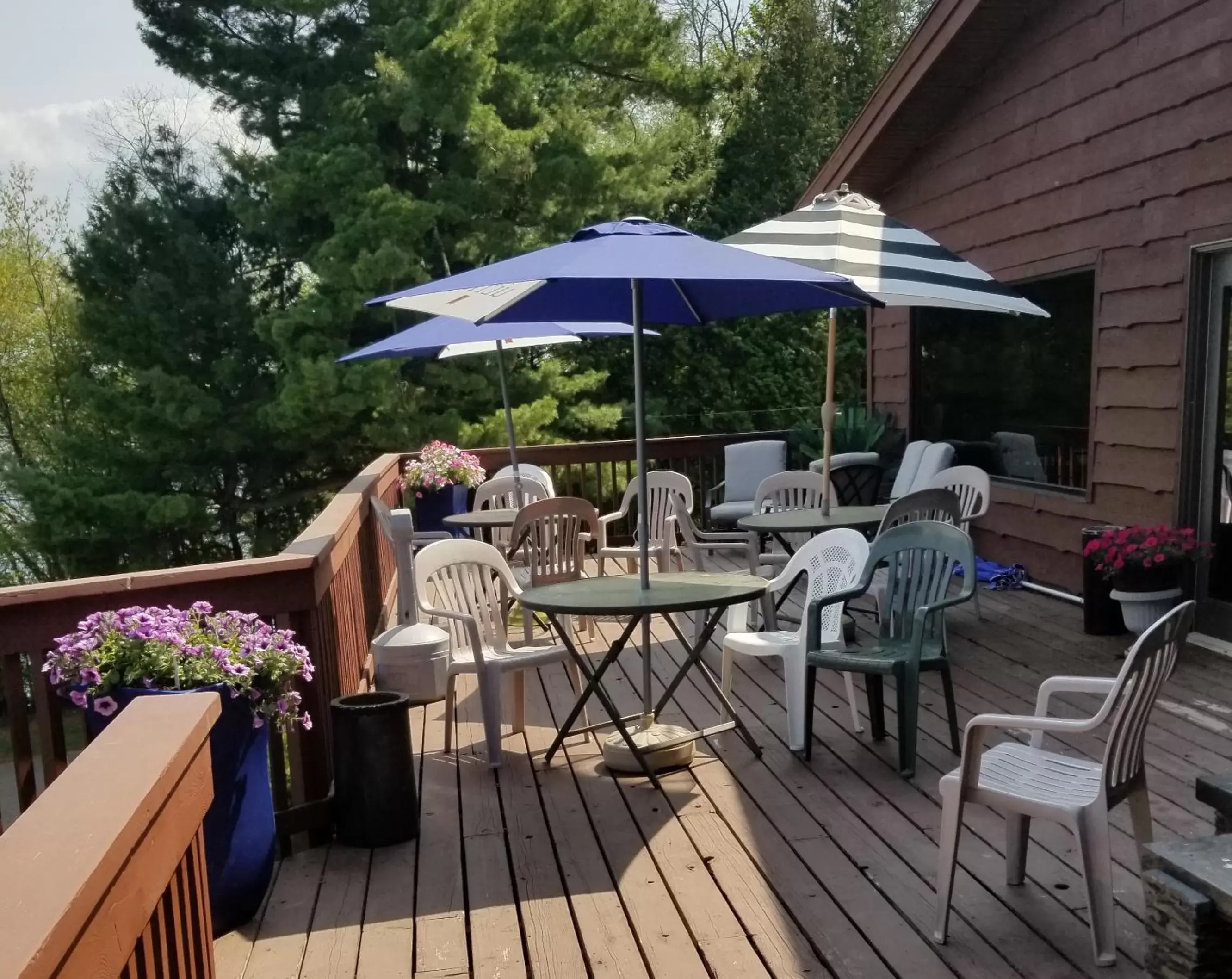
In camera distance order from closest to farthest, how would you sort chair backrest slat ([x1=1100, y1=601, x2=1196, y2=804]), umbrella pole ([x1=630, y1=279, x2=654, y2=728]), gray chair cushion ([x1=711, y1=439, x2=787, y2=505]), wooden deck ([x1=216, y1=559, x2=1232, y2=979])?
chair backrest slat ([x1=1100, y1=601, x2=1196, y2=804]) → wooden deck ([x1=216, y1=559, x2=1232, y2=979]) → umbrella pole ([x1=630, y1=279, x2=654, y2=728]) → gray chair cushion ([x1=711, y1=439, x2=787, y2=505])

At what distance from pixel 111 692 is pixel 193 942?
3.31 feet

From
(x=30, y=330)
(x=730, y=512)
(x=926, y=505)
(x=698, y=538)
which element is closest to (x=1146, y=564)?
(x=926, y=505)

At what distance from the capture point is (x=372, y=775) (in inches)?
126

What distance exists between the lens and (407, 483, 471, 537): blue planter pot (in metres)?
7.80

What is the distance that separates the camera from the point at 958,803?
2.56m

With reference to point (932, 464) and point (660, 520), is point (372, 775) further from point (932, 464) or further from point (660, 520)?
point (932, 464)

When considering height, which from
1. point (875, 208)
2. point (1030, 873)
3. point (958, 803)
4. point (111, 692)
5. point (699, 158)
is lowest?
point (1030, 873)

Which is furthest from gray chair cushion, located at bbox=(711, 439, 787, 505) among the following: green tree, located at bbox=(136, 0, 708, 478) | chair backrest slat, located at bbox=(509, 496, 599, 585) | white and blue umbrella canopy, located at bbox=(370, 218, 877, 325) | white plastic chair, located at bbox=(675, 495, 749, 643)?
green tree, located at bbox=(136, 0, 708, 478)

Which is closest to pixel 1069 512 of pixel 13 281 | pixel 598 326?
pixel 598 326

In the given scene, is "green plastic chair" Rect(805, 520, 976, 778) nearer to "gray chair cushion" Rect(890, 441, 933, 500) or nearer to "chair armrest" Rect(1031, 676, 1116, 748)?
"chair armrest" Rect(1031, 676, 1116, 748)

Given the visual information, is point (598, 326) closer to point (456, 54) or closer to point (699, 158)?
point (456, 54)

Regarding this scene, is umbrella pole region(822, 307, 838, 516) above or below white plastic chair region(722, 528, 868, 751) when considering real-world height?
above

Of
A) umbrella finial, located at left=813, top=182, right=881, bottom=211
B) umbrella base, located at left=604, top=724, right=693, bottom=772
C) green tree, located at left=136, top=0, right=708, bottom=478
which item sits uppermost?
green tree, located at left=136, top=0, right=708, bottom=478

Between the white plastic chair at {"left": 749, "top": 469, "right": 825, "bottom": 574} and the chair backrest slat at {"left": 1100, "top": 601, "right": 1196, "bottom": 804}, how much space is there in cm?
332
